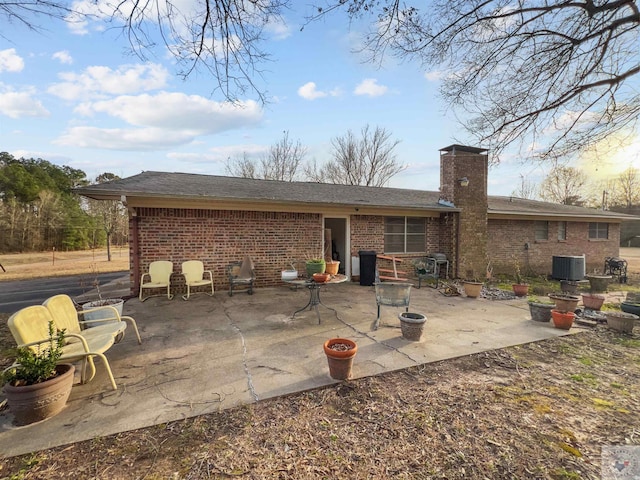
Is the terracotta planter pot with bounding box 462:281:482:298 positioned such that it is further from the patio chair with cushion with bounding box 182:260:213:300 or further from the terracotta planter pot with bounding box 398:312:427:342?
the patio chair with cushion with bounding box 182:260:213:300

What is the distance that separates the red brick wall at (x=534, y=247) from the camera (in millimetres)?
11219

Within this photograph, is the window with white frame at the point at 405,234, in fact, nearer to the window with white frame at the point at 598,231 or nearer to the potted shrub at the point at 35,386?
the potted shrub at the point at 35,386

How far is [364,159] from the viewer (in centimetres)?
2369

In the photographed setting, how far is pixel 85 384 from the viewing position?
3090 millimetres

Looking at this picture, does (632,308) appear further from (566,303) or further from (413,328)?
(413,328)

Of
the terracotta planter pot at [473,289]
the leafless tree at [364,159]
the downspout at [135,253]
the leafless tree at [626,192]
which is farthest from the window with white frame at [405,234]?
the leafless tree at [626,192]

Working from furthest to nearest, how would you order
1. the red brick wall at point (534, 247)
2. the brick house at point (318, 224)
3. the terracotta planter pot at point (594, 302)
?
1. the red brick wall at point (534, 247)
2. the brick house at point (318, 224)
3. the terracotta planter pot at point (594, 302)

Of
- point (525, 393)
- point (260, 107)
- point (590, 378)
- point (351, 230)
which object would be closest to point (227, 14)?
point (260, 107)

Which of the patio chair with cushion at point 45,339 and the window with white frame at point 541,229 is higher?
the window with white frame at point 541,229

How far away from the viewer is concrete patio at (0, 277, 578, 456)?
2547mm

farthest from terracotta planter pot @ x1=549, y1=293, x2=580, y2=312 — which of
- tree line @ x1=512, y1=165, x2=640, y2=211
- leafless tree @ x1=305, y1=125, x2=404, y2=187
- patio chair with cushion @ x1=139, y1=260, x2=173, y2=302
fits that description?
tree line @ x1=512, y1=165, x2=640, y2=211

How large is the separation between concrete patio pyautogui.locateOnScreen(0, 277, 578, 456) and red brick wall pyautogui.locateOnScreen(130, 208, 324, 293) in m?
1.10

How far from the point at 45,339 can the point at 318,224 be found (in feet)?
21.6

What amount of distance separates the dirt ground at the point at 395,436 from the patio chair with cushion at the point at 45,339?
0.91m
